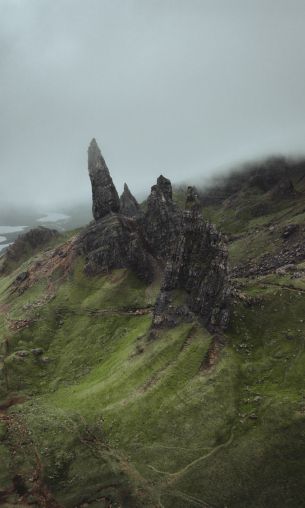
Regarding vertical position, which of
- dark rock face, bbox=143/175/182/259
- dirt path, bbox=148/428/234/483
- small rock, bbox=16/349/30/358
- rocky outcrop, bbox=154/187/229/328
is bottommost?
dirt path, bbox=148/428/234/483

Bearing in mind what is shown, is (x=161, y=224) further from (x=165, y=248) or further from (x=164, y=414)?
(x=164, y=414)

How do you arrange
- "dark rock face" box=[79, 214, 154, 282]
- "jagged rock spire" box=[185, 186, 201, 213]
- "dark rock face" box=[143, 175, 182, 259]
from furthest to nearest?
"dark rock face" box=[143, 175, 182, 259], "dark rock face" box=[79, 214, 154, 282], "jagged rock spire" box=[185, 186, 201, 213]

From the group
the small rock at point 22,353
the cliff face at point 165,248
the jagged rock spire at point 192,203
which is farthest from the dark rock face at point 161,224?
the small rock at point 22,353

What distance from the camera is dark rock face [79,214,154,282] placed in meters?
149

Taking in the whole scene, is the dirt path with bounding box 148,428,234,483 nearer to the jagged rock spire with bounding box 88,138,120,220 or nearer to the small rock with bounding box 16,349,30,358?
the small rock with bounding box 16,349,30,358

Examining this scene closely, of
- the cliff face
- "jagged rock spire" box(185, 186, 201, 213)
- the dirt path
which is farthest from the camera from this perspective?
"jagged rock spire" box(185, 186, 201, 213)

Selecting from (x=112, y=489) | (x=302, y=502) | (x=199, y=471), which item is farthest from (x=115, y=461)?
(x=302, y=502)

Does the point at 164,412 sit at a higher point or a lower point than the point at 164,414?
higher

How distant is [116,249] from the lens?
151m

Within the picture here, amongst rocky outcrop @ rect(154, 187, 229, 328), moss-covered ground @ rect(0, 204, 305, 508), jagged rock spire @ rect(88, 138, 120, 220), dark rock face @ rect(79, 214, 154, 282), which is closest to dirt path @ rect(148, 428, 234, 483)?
moss-covered ground @ rect(0, 204, 305, 508)

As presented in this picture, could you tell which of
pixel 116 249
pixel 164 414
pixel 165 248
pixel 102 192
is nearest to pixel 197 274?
pixel 164 414

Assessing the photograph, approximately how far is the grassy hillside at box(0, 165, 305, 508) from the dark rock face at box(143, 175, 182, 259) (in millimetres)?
37921

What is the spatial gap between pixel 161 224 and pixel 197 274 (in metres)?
53.9

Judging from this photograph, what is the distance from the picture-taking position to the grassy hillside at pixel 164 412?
67.9 meters
